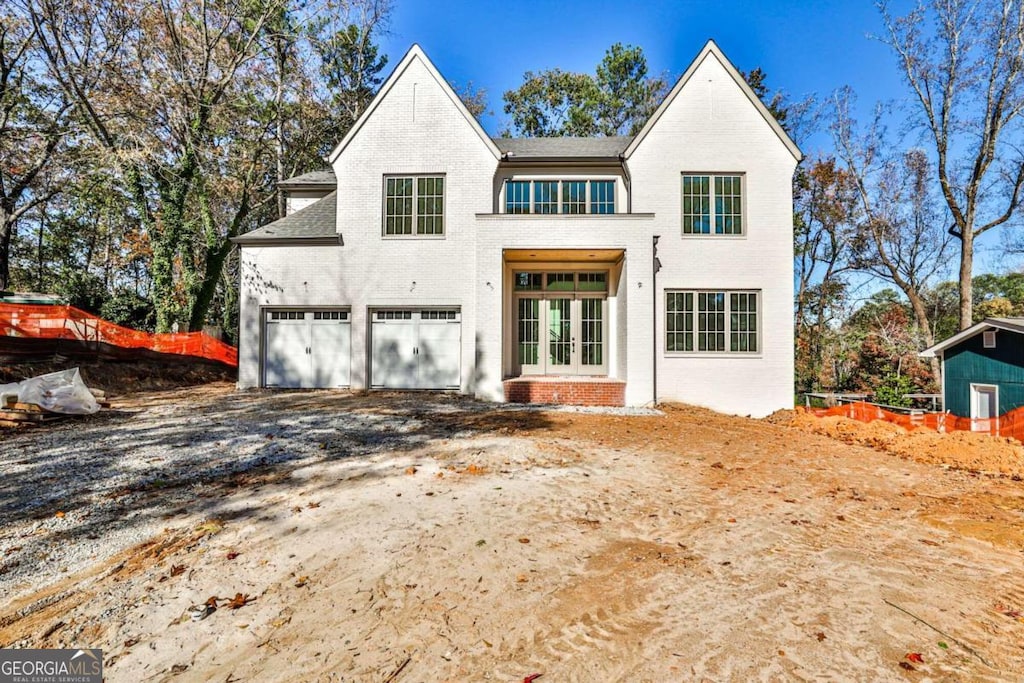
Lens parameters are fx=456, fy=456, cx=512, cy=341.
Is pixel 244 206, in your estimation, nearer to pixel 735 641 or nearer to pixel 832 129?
pixel 735 641

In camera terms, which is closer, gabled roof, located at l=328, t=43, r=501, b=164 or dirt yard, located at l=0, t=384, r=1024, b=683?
dirt yard, located at l=0, t=384, r=1024, b=683

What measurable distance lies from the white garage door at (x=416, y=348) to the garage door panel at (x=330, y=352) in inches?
33.6

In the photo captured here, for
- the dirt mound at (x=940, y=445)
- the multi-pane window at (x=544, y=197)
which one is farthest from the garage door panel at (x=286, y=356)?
the dirt mound at (x=940, y=445)

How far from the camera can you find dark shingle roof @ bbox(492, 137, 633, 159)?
45.4ft

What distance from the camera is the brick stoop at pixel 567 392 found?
1166 cm

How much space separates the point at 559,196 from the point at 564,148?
2423 millimetres

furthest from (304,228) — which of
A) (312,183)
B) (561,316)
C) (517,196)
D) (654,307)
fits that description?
(654,307)

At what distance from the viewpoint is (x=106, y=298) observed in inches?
882

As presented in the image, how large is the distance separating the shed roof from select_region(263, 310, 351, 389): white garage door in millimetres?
7268

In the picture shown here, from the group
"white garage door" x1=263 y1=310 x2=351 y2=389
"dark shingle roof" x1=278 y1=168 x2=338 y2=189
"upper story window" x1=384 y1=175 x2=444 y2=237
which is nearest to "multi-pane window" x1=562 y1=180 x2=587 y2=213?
"upper story window" x1=384 y1=175 x2=444 y2=237

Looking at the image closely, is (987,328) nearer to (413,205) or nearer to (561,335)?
(561,335)

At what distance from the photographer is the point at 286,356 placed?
13.7m

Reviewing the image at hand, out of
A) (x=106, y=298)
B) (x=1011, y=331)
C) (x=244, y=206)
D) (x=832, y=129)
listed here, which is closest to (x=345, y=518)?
(x=1011, y=331)

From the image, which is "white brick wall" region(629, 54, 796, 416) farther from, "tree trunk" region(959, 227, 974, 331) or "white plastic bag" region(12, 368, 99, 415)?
"tree trunk" region(959, 227, 974, 331)
